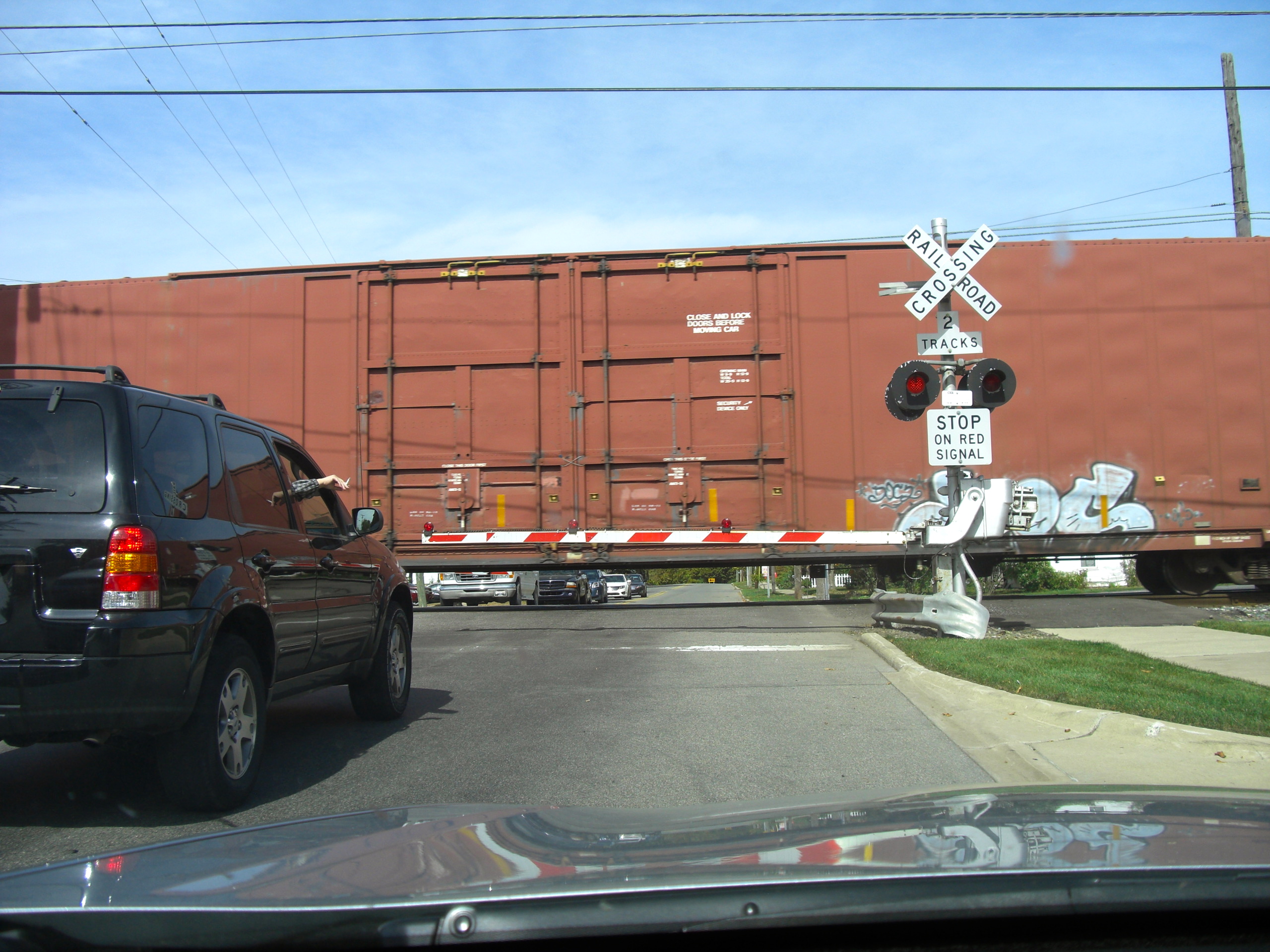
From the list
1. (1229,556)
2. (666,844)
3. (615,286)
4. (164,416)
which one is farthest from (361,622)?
(1229,556)

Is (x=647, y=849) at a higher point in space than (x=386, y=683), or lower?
higher

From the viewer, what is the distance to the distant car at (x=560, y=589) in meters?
A: 21.5

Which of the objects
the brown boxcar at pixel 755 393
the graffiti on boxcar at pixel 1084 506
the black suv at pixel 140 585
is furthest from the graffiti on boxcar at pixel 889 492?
the black suv at pixel 140 585

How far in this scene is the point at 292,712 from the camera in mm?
7398

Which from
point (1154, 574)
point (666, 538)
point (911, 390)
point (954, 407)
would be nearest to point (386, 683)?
point (911, 390)

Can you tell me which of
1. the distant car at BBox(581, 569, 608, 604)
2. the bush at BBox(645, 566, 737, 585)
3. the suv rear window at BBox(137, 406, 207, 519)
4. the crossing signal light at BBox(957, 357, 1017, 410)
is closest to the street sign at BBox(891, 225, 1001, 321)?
the crossing signal light at BBox(957, 357, 1017, 410)

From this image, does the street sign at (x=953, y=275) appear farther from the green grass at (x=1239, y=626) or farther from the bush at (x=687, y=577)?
the bush at (x=687, y=577)

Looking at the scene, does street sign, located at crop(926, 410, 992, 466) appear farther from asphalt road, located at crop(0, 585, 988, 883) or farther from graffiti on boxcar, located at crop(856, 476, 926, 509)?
graffiti on boxcar, located at crop(856, 476, 926, 509)

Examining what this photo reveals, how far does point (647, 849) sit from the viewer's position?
246 centimetres

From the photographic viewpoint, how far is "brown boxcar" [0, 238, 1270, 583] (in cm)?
1349

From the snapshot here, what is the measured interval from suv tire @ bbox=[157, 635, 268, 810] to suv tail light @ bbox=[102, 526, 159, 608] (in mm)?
477

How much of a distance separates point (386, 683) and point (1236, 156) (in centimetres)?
2093

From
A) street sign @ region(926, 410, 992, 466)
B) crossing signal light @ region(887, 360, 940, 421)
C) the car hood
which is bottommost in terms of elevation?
the car hood

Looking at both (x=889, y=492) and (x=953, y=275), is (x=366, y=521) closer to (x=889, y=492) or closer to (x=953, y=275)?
(x=953, y=275)
